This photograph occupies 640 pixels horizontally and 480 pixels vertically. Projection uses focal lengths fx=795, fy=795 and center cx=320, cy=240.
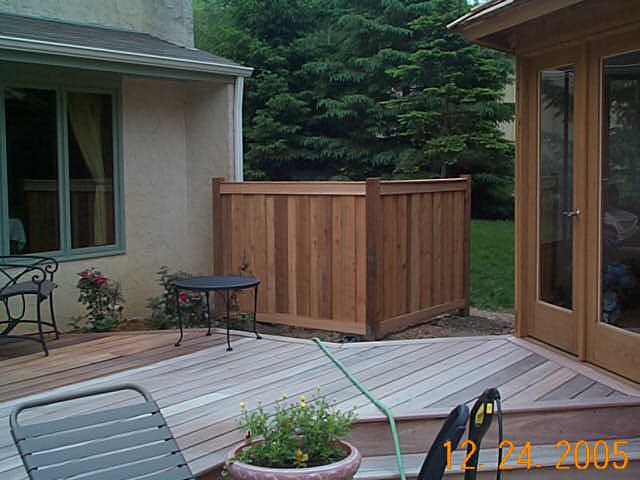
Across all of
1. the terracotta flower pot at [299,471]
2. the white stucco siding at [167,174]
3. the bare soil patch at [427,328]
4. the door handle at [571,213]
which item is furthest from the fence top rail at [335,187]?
the terracotta flower pot at [299,471]

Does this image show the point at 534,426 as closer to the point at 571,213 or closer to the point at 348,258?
the point at 571,213

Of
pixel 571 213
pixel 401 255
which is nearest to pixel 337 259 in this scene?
pixel 401 255

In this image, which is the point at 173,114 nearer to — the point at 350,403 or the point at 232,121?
the point at 232,121

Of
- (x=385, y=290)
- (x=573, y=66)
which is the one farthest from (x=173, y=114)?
(x=573, y=66)

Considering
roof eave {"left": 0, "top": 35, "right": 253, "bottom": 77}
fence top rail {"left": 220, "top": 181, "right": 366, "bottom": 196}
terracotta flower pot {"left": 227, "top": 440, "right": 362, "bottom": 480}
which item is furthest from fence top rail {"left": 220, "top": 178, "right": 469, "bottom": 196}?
terracotta flower pot {"left": 227, "top": 440, "right": 362, "bottom": 480}

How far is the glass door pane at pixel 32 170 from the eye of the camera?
6.32m

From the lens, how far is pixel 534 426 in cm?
401

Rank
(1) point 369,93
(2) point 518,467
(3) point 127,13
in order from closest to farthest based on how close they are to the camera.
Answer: (2) point 518,467
(3) point 127,13
(1) point 369,93

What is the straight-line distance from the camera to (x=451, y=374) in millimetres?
4746

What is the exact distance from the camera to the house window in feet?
20.8

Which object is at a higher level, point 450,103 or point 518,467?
point 450,103

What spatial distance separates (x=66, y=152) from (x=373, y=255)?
2744 mm
